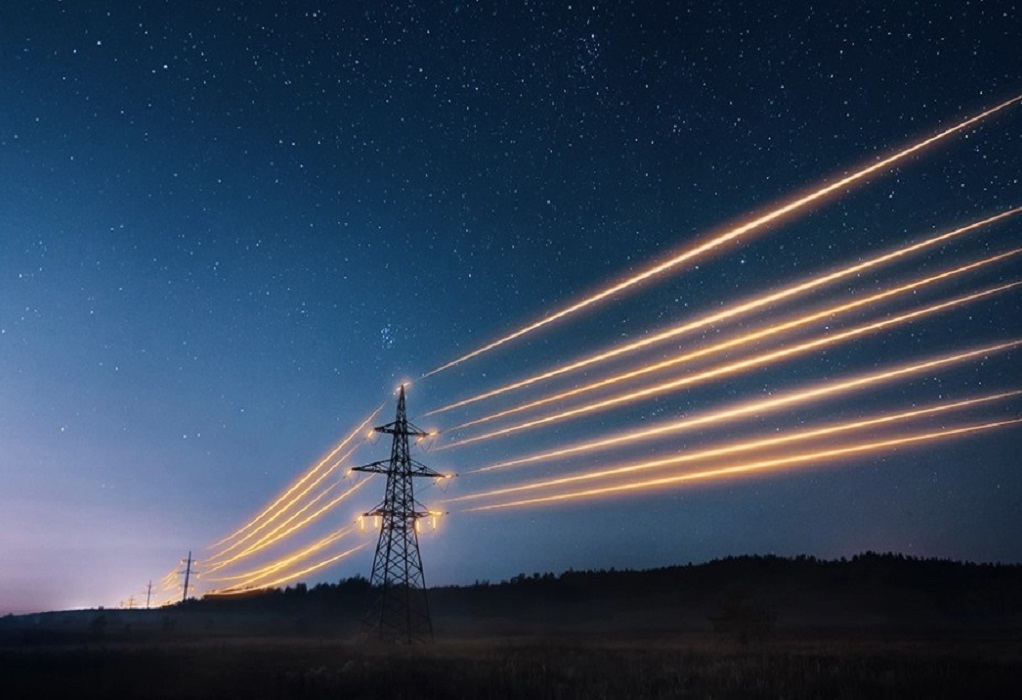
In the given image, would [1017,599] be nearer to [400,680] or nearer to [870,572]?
[870,572]

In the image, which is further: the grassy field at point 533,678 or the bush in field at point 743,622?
the bush in field at point 743,622

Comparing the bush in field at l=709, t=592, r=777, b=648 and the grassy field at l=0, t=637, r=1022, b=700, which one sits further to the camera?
the bush in field at l=709, t=592, r=777, b=648

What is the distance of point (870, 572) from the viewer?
367 feet

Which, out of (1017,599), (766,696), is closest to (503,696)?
(766,696)

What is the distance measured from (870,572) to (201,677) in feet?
359

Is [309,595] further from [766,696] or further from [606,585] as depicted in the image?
[766,696]

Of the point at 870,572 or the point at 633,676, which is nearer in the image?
the point at 633,676

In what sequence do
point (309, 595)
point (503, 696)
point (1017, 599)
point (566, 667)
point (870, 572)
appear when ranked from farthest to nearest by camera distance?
point (309, 595) < point (870, 572) < point (1017, 599) < point (566, 667) < point (503, 696)

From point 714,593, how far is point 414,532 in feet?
294

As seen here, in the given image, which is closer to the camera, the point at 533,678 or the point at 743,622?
the point at 533,678

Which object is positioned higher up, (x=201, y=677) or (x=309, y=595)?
(x=309, y=595)

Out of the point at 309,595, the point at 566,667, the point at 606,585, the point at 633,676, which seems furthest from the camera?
the point at 309,595

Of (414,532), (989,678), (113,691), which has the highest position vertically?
(414,532)

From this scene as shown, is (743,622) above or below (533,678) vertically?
above
